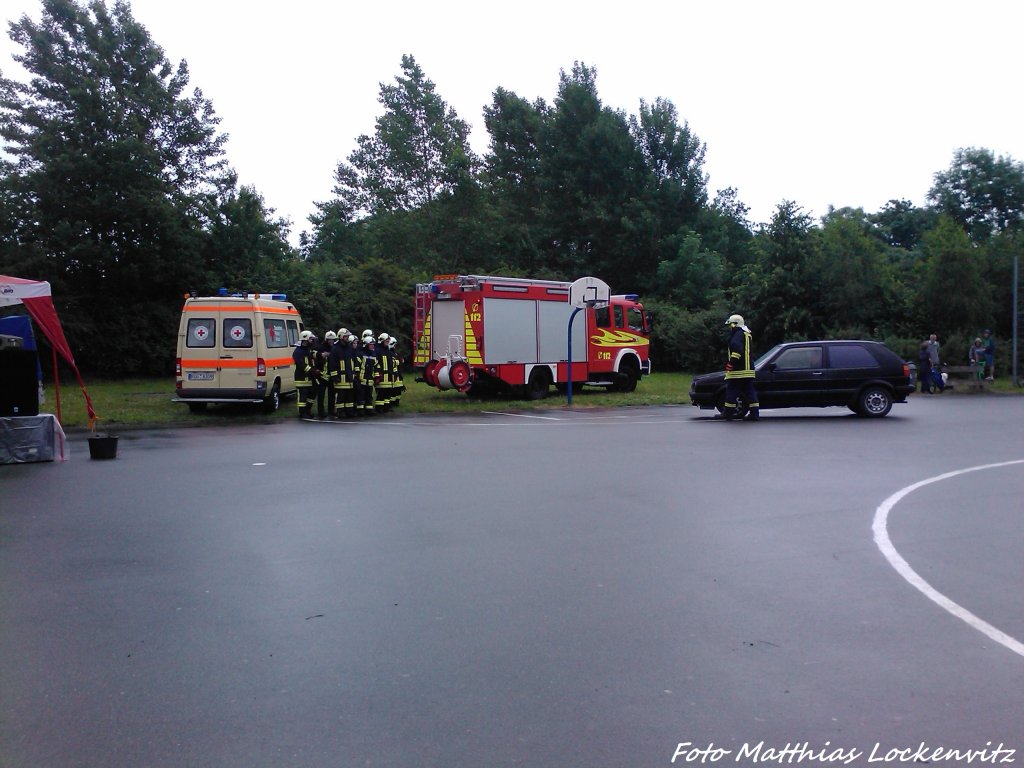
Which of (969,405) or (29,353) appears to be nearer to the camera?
(29,353)

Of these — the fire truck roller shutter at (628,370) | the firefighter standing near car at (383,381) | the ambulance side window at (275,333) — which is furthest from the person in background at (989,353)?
the ambulance side window at (275,333)

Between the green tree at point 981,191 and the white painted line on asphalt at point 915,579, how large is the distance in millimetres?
53451

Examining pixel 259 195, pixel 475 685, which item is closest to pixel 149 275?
pixel 259 195

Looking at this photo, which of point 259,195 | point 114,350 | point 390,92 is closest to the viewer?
point 114,350

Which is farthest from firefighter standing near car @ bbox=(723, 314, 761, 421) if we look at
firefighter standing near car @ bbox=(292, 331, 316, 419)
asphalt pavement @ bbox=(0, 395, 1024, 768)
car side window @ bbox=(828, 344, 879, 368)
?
firefighter standing near car @ bbox=(292, 331, 316, 419)

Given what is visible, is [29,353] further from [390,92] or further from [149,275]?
[390,92]

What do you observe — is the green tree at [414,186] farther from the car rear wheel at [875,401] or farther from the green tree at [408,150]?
the car rear wheel at [875,401]

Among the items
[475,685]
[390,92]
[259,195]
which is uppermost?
[390,92]

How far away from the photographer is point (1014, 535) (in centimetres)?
782

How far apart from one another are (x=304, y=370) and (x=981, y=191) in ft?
172

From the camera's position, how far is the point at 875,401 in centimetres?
1888

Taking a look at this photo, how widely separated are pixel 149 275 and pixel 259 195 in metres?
7.41

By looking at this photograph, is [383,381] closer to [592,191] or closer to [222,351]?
[222,351]

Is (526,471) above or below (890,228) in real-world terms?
below
